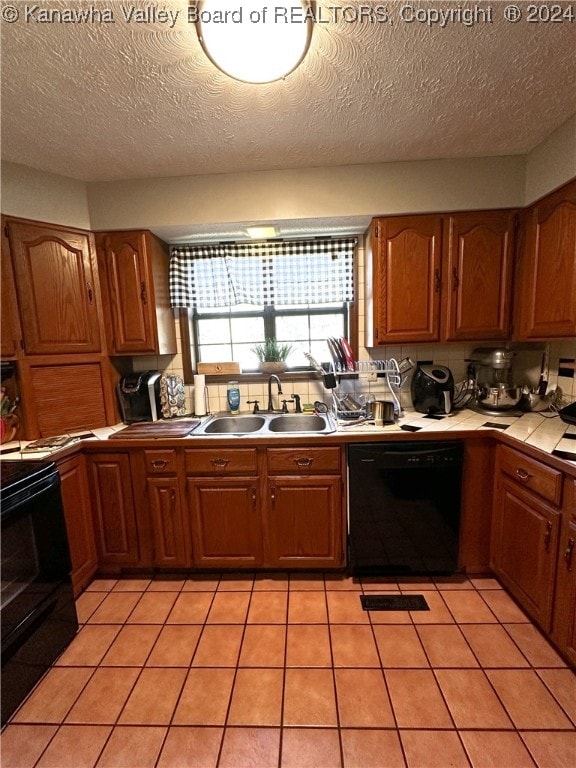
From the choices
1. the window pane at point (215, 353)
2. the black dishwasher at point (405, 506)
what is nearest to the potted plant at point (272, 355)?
the window pane at point (215, 353)

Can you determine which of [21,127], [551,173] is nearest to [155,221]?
[21,127]

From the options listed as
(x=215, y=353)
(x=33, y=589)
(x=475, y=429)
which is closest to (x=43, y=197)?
(x=215, y=353)

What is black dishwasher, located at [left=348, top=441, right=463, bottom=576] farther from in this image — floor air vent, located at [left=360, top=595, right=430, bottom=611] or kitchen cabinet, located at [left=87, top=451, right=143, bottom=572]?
kitchen cabinet, located at [left=87, top=451, right=143, bottom=572]

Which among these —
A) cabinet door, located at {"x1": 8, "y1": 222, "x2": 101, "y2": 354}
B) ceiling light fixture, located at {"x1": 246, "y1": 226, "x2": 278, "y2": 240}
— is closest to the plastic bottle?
cabinet door, located at {"x1": 8, "y1": 222, "x2": 101, "y2": 354}

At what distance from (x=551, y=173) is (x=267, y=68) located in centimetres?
156

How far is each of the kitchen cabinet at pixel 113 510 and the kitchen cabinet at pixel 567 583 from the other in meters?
2.09

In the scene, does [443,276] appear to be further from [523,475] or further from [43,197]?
[43,197]

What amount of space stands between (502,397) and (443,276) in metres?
Result: 0.81

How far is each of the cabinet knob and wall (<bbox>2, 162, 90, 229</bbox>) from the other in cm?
277

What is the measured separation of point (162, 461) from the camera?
5.94 ft

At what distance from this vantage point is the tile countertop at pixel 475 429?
4.81 ft

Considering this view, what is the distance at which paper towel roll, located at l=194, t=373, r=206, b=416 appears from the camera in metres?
2.26

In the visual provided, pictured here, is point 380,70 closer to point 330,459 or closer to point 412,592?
point 330,459

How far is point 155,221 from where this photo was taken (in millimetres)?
1948
